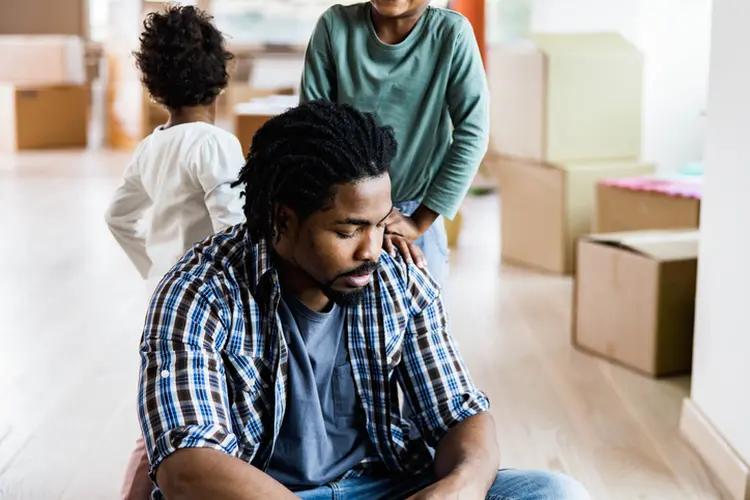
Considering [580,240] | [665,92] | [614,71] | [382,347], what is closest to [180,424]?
[382,347]

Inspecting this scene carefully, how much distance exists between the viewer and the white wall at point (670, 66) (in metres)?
4.07

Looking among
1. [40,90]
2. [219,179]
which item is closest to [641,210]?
[219,179]

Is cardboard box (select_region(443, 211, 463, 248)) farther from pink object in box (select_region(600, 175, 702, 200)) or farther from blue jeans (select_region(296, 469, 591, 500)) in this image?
blue jeans (select_region(296, 469, 591, 500))

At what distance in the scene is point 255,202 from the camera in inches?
51.4

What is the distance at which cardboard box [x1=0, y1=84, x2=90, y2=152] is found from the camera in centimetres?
741

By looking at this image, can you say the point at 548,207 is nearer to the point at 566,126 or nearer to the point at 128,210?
the point at 566,126

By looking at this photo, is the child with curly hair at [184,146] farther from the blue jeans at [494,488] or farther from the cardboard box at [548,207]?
the cardboard box at [548,207]

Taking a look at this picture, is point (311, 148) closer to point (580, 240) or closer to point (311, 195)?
point (311, 195)

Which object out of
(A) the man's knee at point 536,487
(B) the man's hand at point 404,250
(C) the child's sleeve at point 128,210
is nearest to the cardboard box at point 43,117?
(C) the child's sleeve at point 128,210

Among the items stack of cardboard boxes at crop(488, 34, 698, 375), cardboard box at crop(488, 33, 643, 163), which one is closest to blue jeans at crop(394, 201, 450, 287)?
stack of cardboard boxes at crop(488, 34, 698, 375)

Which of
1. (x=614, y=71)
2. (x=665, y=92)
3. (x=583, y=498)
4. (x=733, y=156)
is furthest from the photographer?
(x=665, y=92)

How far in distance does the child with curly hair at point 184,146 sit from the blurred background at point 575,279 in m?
0.21

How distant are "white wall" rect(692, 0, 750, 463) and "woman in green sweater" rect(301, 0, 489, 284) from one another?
1.84ft

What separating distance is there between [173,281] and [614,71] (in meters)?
2.90
